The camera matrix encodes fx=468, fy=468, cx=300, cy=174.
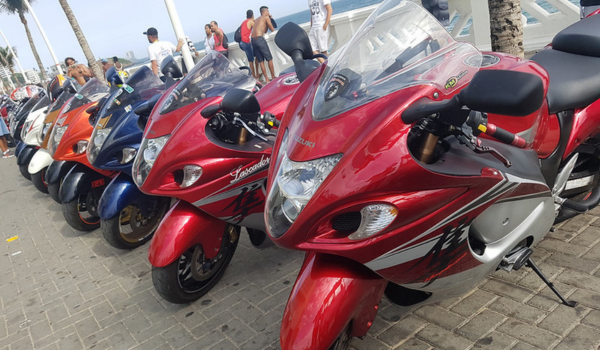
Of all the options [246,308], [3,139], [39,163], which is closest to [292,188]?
[246,308]

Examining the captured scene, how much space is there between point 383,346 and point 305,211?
119cm

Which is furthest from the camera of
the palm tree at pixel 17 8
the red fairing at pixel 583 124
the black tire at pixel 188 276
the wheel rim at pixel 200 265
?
the palm tree at pixel 17 8

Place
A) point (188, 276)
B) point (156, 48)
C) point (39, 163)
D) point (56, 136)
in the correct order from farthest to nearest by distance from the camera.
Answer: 1. point (156, 48)
2. point (39, 163)
3. point (56, 136)
4. point (188, 276)

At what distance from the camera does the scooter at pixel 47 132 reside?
21.2 feet

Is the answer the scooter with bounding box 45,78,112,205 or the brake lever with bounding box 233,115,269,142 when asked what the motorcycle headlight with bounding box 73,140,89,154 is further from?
the brake lever with bounding box 233,115,269,142

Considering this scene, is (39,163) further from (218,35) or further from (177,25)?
(218,35)

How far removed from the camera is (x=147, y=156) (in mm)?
3217

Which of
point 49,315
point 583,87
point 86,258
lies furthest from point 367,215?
point 86,258

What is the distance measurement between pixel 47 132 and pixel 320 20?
5.21m

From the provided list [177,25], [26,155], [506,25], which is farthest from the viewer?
[26,155]

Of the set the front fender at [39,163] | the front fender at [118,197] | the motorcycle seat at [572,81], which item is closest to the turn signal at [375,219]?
the motorcycle seat at [572,81]

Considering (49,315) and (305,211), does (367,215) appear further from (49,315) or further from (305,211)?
(49,315)

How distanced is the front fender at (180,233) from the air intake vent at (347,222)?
5.30ft

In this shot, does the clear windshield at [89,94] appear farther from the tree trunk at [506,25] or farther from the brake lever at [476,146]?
the brake lever at [476,146]
